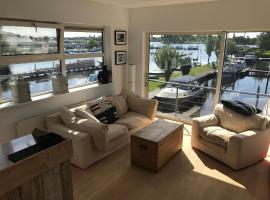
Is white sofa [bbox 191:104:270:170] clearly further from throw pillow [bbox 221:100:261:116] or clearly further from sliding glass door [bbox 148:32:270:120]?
Answer: sliding glass door [bbox 148:32:270:120]

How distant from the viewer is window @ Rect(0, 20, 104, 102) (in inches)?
125

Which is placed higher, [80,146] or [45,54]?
[45,54]

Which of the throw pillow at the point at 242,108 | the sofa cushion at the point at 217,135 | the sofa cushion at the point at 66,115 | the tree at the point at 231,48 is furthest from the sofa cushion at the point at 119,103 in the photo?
the tree at the point at 231,48

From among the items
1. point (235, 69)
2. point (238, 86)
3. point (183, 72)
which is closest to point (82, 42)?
point (183, 72)

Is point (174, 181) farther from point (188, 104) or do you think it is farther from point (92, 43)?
point (92, 43)

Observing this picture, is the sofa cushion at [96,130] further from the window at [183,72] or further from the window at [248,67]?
the window at [248,67]

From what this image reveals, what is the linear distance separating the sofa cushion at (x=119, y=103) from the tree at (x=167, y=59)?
1.23 meters

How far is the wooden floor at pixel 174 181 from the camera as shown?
8.80 ft

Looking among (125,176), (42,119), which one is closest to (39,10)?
(42,119)

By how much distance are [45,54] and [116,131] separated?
66.4 inches

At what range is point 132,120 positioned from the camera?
3945 mm

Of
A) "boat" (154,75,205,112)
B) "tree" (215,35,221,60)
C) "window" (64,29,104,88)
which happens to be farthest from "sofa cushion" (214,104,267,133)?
"window" (64,29,104,88)

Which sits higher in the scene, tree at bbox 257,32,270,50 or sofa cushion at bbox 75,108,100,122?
tree at bbox 257,32,270,50

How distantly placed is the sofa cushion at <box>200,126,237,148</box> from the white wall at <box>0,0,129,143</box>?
7.40 feet
